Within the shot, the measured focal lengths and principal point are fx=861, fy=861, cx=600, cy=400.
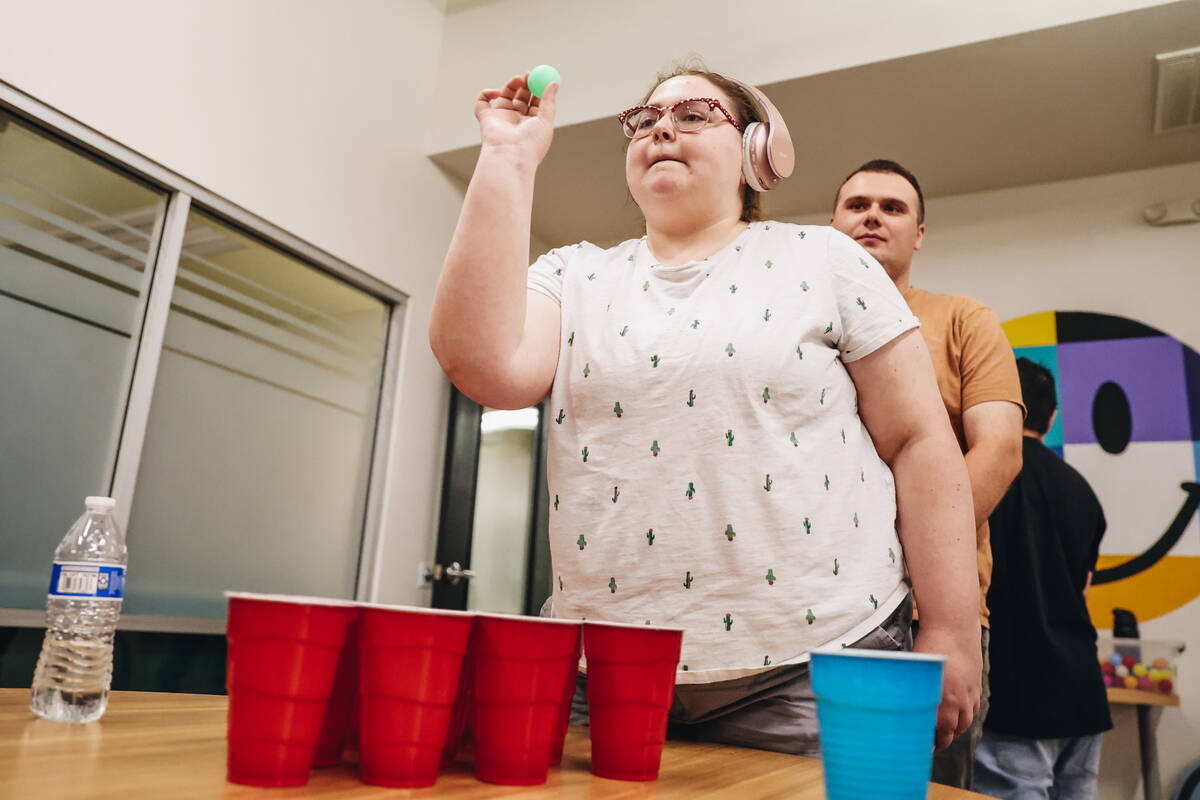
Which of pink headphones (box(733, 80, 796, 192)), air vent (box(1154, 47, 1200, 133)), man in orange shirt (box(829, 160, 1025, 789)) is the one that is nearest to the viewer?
pink headphones (box(733, 80, 796, 192))

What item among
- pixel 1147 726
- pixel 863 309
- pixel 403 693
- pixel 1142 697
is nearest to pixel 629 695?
pixel 403 693

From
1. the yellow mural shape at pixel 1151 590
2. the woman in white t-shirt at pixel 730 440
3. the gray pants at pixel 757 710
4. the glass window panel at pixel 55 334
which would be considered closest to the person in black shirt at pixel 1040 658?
the yellow mural shape at pixel 1151 590

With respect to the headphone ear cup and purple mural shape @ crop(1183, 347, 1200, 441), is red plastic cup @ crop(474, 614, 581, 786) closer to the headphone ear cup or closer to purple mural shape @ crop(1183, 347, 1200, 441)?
the headphone ear cup

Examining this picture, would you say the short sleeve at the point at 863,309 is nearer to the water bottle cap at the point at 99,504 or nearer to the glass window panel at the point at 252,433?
the water bottle cap at the point at 99,504

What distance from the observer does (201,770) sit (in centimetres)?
46

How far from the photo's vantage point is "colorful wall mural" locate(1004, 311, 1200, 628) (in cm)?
293

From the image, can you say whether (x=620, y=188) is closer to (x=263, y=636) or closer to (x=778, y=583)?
(x=778, y=583)

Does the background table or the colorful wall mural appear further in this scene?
the colorful wall mural

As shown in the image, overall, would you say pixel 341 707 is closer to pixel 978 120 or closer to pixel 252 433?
pixel 252 433

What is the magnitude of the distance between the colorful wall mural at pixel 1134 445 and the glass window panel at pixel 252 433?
2.59m

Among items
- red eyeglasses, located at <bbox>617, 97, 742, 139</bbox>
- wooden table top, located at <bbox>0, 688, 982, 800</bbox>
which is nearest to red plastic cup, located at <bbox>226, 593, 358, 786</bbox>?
wooden table top, located at <bbox>0, 688, 982, 800</bbox>

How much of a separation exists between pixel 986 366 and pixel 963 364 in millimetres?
44

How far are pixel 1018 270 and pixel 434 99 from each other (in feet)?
8.09

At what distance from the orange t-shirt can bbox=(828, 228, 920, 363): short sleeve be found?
0.65 meters
